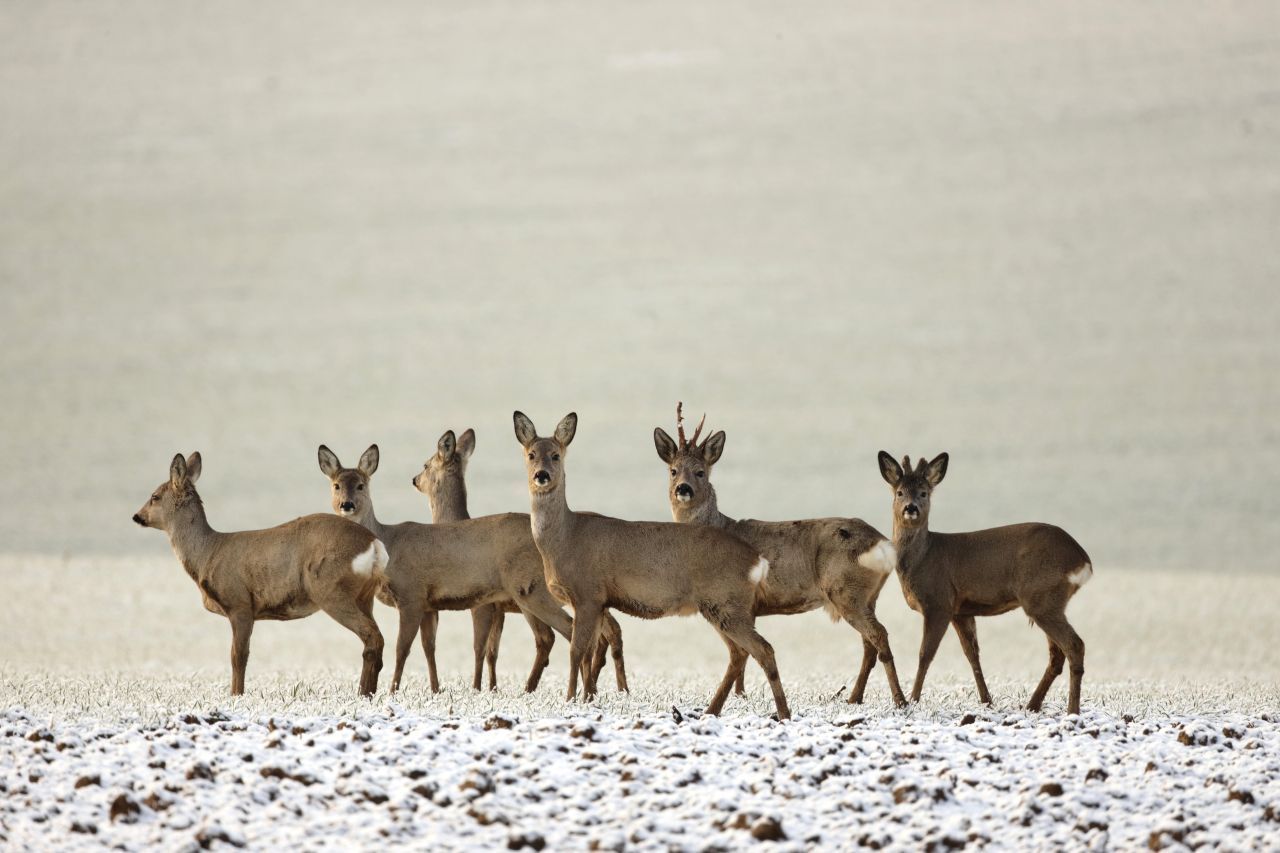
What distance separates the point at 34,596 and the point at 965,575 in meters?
23.9

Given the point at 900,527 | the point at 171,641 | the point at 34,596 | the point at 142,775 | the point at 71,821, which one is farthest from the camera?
the point at 34,596

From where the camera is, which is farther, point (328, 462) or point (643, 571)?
point (328, 462)

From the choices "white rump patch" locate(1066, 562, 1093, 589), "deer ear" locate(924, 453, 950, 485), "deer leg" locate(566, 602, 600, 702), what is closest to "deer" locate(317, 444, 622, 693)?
"deer leg" locate(566, 602, 600, 702)

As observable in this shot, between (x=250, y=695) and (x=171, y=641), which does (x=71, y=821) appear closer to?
(x=250, y=695)

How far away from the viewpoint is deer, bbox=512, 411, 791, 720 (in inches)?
525


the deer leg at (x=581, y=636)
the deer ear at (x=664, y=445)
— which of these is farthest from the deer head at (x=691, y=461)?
A: the deer leg at (x=581, y=636)

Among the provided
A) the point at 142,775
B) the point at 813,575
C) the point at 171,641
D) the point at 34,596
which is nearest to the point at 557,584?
the point at 813,575

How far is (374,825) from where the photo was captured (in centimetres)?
952

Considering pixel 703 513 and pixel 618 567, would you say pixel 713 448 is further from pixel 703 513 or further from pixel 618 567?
pixel 618 567

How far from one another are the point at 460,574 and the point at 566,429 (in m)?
1.75

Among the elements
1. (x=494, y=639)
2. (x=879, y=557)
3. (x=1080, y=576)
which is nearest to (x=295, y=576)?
(x=494, y=639)

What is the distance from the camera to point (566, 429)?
15008 millimetres

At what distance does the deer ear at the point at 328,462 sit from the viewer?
55.0 ft

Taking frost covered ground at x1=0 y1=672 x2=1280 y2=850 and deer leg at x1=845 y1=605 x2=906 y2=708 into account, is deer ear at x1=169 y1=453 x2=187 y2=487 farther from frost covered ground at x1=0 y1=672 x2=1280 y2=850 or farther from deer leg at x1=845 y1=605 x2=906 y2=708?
deer leg at x1=845 y1=605 x2=906 y2=708
